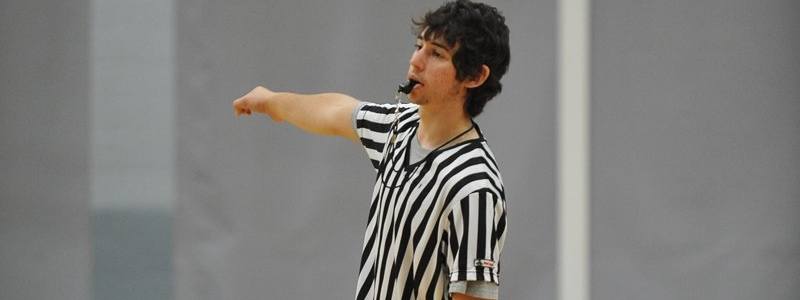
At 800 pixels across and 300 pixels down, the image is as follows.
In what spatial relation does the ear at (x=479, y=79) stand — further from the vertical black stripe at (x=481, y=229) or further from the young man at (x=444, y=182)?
the vertical black stripe at (x=481, y=229)

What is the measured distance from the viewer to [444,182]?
2207 millimetres

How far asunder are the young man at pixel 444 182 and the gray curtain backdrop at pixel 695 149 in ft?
5.35

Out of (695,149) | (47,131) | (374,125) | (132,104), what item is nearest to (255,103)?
(374,125)

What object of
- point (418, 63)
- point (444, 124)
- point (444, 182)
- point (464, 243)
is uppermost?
point (418, 63)

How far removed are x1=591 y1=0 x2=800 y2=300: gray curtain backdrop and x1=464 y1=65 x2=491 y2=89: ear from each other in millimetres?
1664

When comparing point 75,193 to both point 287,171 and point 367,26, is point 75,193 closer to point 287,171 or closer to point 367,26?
point 287,171

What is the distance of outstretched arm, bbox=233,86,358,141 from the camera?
2.69 meters

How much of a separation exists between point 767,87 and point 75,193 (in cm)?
219

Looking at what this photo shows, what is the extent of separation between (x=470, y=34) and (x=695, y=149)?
1.89 metres

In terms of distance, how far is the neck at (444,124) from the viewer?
7.56 ft

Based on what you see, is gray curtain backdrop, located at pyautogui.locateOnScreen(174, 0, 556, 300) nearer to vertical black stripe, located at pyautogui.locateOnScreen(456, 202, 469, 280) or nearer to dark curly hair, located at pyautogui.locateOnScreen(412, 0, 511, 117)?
dark curly hair, located at pyautogui.locateOnScreen(412, 0, 511, 117)

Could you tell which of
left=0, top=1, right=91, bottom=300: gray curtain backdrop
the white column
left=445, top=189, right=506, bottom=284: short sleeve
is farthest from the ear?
left=0, top=1, right=91, bottom=300: gray curtain backdrop

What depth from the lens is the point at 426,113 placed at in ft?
7.64

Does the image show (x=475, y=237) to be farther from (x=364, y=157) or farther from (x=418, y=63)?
(x=364, y=157)
